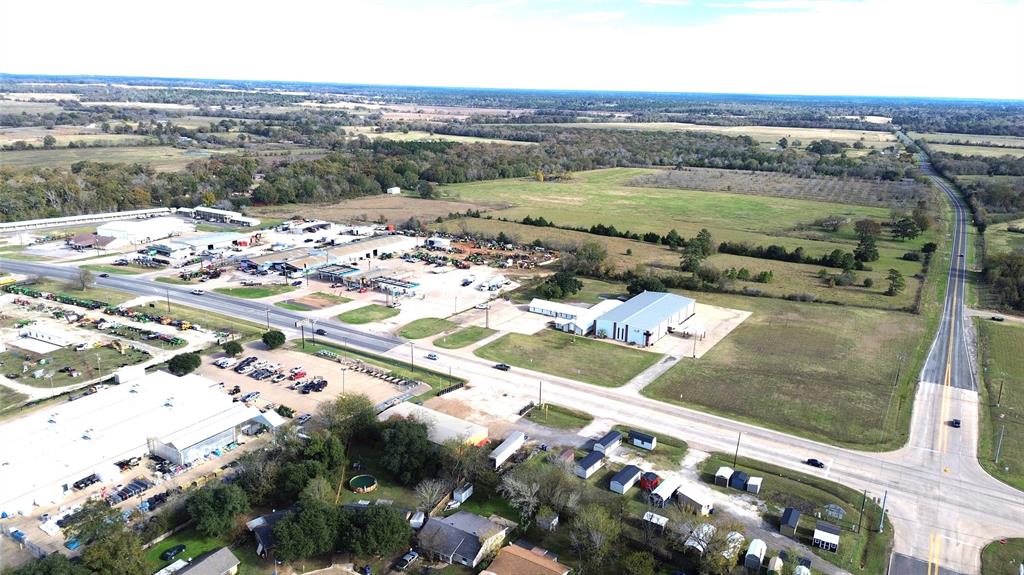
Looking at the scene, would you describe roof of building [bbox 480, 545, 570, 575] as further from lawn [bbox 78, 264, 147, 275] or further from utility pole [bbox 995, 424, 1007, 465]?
lawn [bbox 78, 264, 147, 275]

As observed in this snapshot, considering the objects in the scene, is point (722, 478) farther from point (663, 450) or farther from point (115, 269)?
point (115, 269)

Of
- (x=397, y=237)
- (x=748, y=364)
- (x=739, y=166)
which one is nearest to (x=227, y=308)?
(x=397, y=237)

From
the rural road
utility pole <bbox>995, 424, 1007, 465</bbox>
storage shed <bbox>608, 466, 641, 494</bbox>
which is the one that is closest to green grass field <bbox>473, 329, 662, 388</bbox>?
the rural road

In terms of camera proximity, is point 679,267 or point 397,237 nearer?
point 679,267

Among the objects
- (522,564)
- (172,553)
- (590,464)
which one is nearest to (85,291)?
(172,553)

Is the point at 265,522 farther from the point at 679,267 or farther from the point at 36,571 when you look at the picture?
the point at 679,267
